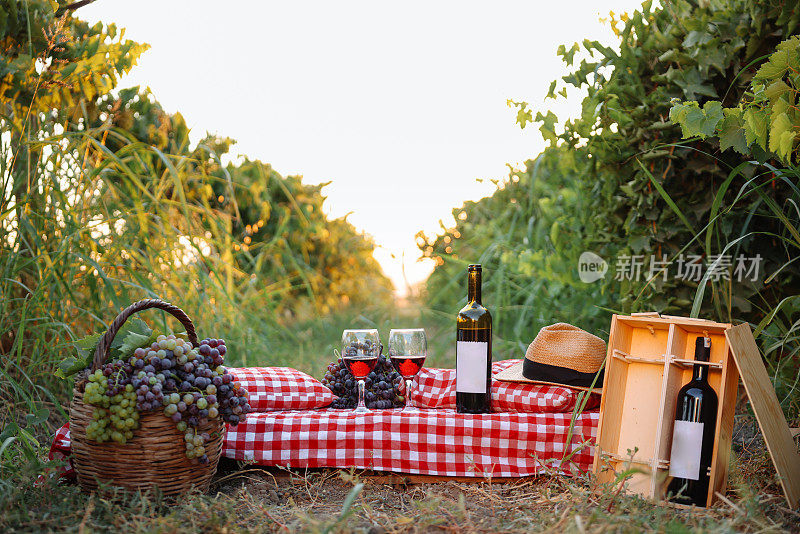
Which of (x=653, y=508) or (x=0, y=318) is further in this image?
(x=0, y=318)

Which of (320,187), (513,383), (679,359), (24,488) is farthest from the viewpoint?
(320,187)

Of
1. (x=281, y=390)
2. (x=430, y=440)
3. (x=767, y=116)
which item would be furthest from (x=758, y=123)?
(x=281, y=390)

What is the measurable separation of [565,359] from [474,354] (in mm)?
318

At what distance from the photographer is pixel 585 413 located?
89.0 inches

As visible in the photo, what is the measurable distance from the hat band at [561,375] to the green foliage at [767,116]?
850mm

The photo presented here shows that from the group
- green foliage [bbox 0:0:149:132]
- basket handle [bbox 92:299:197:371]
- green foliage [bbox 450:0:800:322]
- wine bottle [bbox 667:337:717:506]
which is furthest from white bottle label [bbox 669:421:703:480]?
green foliage [bbox 0:0:149:132]

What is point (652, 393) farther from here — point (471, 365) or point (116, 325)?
point (116, 325)

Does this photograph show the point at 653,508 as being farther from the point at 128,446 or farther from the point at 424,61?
the point at 424,61

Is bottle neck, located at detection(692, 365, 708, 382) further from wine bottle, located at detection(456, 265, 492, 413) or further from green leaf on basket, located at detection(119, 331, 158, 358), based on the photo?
green leaf on basket, located at detection(119, 331, 158, 358)

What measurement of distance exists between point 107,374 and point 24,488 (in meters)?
0.41

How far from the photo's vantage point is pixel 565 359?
2328mm

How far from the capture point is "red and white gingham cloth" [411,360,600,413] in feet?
7.49

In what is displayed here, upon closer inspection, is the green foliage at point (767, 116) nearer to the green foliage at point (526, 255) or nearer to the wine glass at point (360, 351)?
the wine glass at point (360, 351)

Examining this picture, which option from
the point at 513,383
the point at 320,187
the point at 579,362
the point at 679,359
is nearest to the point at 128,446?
the point at 513,383
